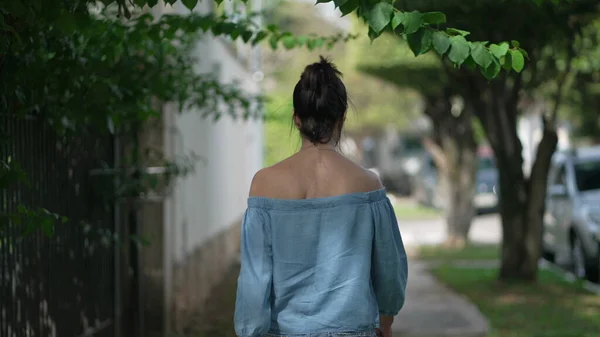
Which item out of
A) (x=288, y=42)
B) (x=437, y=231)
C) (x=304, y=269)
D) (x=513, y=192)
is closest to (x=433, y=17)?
(x=304, y=269)

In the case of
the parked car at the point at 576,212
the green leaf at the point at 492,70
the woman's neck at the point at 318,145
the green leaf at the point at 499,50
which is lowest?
the parked car at the point at 576,212

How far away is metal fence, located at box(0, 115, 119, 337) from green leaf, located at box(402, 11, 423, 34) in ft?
6.16

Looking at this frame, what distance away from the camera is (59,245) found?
224 inches

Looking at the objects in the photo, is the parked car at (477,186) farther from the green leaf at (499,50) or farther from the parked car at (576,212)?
the green leaf at (499,50)

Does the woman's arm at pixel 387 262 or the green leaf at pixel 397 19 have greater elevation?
the green leaf at pixel 397 19

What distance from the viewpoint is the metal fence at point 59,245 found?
492cm

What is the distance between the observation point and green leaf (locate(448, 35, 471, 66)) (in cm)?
348

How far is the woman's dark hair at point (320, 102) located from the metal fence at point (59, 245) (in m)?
A: 1.63

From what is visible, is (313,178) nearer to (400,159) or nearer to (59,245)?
(59,245)

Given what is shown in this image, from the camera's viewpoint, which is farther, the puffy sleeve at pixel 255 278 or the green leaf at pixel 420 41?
the green leaf at pixel 420 41

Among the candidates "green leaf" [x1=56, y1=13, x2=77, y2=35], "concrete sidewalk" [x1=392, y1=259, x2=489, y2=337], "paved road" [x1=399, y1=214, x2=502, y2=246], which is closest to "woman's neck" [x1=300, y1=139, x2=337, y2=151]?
"green leaf" [x1=56, y1=13, x2=77, y2=35]

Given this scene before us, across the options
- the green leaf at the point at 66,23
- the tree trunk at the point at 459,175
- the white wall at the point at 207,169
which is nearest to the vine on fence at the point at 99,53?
the green leaf at the point at 66,23

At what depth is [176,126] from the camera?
9836mm

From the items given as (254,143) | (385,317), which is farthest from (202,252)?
(254,143)
